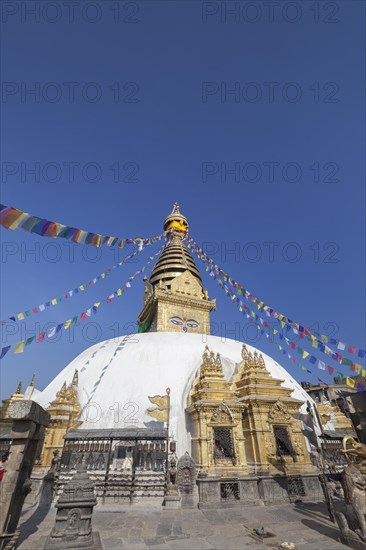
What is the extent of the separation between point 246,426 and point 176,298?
13169 millimetres

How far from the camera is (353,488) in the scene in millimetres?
5859

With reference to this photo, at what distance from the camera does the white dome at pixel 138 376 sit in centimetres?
1285

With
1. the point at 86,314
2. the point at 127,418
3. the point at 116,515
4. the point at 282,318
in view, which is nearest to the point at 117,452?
the point at 127,418

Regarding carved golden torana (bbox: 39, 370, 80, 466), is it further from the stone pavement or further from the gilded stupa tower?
the gilded stupa tower

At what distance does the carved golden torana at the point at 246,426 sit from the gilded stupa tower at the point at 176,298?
33.6ft

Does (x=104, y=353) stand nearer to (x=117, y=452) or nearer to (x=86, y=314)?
(x=86, y=314)

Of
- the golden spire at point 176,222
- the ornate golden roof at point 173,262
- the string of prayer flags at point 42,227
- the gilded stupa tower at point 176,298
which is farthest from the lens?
the golden spire at point 176,222

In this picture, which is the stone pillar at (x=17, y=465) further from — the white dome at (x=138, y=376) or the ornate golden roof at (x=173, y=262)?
the ornate golden roof at (x=173, y=262)

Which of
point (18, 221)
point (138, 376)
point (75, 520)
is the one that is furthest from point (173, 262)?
point (75, 520)

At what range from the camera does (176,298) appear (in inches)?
953

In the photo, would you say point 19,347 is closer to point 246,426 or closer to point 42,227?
point 42,227

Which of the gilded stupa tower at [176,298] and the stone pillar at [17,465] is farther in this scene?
the gilded stupa tower at [176,298]

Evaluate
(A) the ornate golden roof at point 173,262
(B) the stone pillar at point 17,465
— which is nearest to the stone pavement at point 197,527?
(B) the stone pillar at point 17,465

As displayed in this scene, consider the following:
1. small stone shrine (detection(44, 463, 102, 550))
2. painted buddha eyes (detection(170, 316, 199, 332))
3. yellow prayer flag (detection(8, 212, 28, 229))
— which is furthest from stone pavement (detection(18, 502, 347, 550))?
painted buddha eyes (detection(170, 316, 199, 332))
